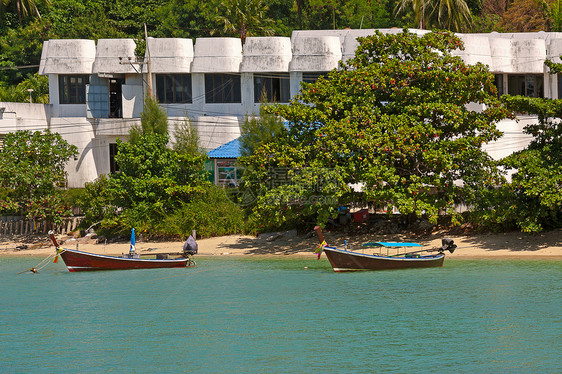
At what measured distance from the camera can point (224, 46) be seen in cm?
4812

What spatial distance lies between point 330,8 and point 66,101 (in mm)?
26076

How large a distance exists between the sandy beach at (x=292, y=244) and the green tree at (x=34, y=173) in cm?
183

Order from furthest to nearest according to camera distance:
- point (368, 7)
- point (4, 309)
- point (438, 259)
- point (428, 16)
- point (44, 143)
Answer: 1. point (368, 7)
2. point (428, 16)
3. point (44, 143)
4. point (438, 259)
5. point (4, 309)

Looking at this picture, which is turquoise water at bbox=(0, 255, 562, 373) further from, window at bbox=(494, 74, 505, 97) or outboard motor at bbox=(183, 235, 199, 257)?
window at bbox=(494, 74, 505, 97)

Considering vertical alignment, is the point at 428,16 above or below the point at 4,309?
above

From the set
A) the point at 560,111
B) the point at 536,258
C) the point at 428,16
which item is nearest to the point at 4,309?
the point at 536,258

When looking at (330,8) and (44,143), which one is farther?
(330,8)

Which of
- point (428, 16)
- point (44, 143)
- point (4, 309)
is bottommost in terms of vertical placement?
point (4, 309)

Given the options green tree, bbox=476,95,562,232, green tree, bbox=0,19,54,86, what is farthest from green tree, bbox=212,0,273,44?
green tree, bbox=476,95,562,232

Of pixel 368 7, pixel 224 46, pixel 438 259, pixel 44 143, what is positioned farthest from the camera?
pixel 368 7

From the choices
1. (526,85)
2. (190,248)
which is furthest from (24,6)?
(526,85)

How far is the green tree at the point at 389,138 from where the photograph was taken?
3497 centimetres

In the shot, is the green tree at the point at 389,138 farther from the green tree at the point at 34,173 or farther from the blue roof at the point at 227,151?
the green tree at the point at 34,173

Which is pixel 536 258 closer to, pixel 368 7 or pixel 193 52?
pixel 193 52
